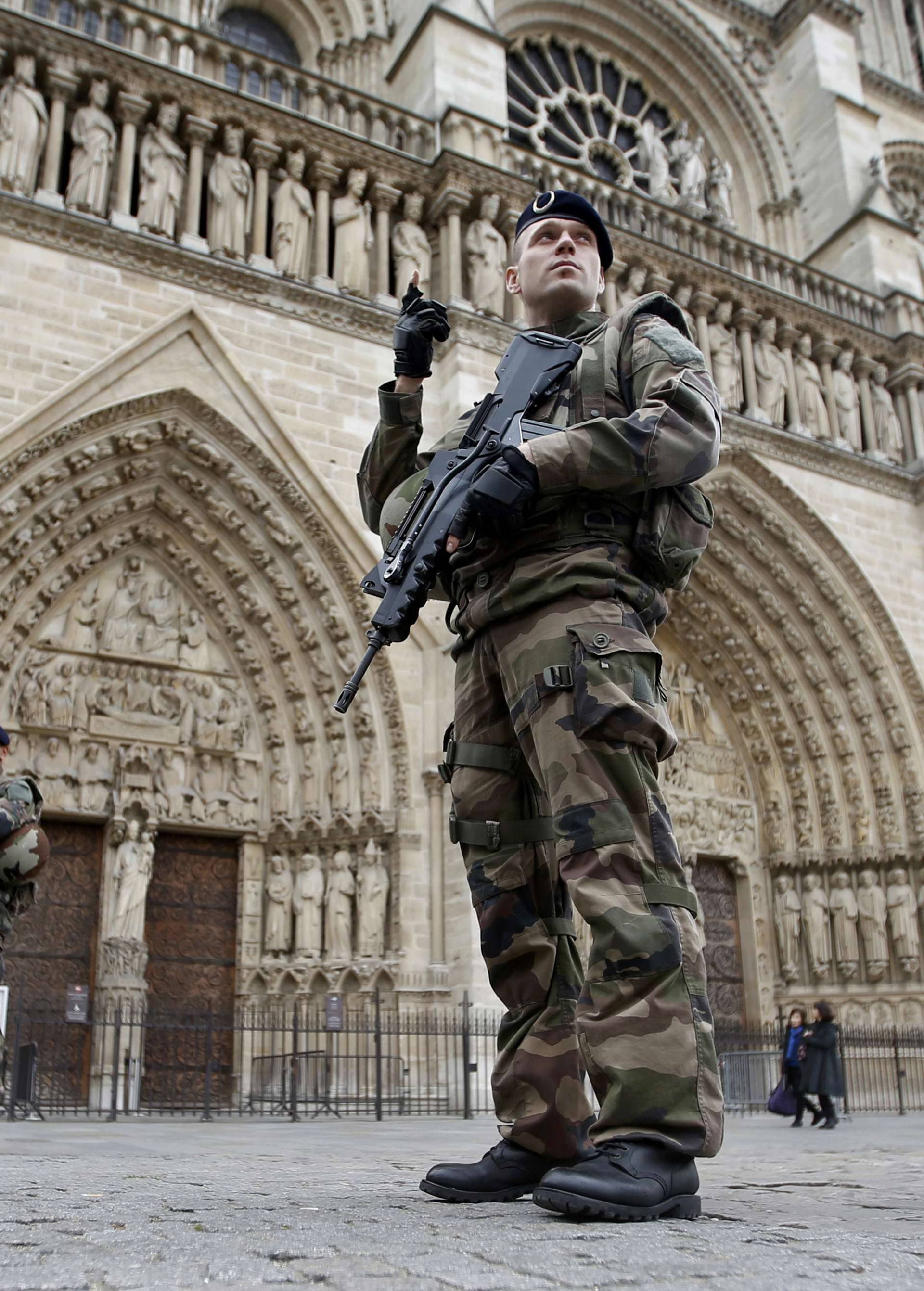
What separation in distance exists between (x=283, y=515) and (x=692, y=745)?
5.51 m

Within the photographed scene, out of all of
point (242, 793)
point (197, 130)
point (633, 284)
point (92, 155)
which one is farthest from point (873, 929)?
point (92, 155)

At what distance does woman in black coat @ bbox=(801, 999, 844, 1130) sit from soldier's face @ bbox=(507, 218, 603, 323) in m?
7.09

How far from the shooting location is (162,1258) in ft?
4.36

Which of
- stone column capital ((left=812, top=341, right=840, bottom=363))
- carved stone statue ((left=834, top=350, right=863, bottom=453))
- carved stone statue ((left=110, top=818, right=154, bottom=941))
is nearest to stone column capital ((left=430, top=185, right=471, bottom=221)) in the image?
stone column capital ((left=812, top=341, right=840, bottom=363))

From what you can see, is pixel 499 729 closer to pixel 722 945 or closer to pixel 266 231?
pixel 266 231

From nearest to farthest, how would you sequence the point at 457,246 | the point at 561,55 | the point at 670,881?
the point at 670,881 < the point at 457,246 < the point at 561,55

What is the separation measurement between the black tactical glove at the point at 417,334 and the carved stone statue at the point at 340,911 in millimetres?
7511

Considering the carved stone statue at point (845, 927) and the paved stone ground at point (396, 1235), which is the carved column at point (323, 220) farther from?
the paved stone ground at point (396, 1235)

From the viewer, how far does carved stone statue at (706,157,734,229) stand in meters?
15.4

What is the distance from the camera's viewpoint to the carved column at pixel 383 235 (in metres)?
11.2

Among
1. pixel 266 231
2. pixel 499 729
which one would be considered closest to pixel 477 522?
pixel 499 729

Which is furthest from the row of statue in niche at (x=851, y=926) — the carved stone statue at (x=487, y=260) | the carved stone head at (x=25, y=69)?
the carved stone head at (x=25, y=69)

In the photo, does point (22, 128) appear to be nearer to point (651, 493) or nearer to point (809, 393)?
point (809, 393)

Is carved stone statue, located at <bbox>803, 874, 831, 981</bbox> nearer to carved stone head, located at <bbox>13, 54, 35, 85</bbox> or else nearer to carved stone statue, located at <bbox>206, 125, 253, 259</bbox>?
carved stone statue, located at <bbox>206, 125, 253, 259</bbox>
